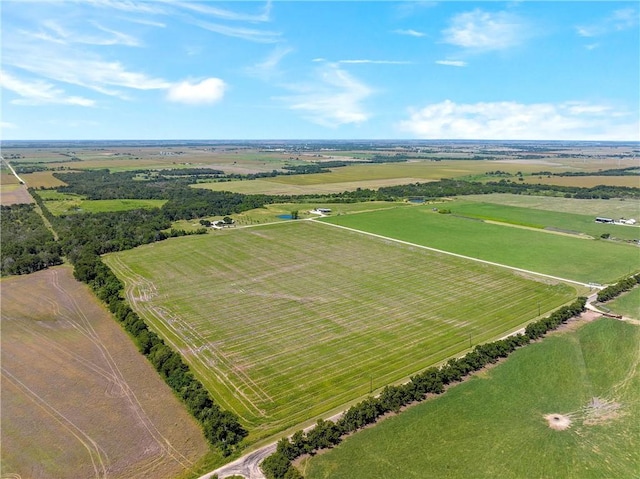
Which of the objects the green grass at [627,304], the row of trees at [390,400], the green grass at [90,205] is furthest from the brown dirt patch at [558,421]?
the green grass at [90,205]

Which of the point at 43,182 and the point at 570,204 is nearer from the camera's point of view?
the point at 570,204

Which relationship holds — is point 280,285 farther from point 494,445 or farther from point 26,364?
point 494,445

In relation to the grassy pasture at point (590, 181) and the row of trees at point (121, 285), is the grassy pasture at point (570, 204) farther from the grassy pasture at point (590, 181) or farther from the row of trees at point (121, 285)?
the row of trees at point (121, 285)

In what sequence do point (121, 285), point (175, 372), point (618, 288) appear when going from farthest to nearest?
point (121, 285), point (618, 288), point (175, 372)

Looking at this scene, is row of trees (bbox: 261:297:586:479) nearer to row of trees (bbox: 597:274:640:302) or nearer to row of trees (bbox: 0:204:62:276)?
row of trees (bbox: 597:274:640:302)

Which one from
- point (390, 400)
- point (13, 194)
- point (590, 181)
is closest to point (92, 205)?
point (13, 194)

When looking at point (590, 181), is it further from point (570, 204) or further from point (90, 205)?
point (90, 205)

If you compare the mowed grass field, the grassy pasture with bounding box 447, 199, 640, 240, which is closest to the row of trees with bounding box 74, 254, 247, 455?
the mowed grass field
